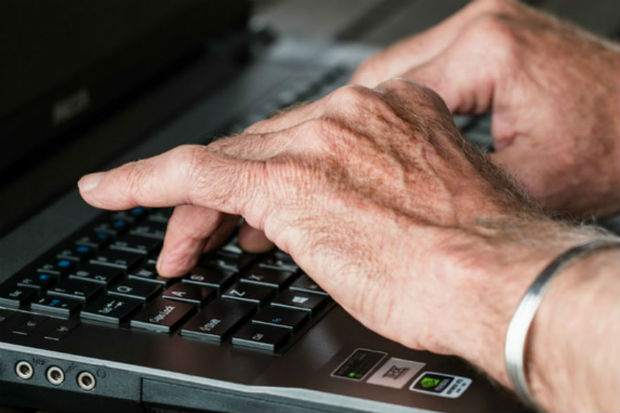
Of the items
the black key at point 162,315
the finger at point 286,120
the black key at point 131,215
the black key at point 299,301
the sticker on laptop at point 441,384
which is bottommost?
the sticker on laptop at point 441,384

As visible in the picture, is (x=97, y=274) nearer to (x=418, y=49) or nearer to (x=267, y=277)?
(x=267, y=277)

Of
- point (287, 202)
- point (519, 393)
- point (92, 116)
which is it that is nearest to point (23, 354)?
point (287, 202)

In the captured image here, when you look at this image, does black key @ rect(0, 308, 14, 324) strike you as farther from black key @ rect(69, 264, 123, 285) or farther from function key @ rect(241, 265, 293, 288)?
function key @ rect(241, 265, 293, 288)

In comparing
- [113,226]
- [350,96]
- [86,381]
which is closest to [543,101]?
[350,96]

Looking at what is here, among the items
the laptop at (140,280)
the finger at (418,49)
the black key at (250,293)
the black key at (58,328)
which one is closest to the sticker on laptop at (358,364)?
the laptop at (140,280)

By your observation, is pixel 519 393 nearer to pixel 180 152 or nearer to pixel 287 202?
pixel 287 202

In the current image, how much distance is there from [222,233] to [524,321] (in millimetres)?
336

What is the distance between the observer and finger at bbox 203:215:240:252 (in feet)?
2.99

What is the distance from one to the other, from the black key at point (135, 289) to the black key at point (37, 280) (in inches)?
2.2

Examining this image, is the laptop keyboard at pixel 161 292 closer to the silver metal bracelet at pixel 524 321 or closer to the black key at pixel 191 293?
the black key at pixel 191 293

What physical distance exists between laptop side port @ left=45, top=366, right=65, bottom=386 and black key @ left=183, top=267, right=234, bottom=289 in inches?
6.1

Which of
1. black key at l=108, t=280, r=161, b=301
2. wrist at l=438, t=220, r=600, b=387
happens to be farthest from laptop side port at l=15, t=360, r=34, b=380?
wrist at l=438, t=220, r=600, b=387

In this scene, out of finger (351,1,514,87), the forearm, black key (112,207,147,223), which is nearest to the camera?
the forearm

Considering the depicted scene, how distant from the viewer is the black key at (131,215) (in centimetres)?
97
